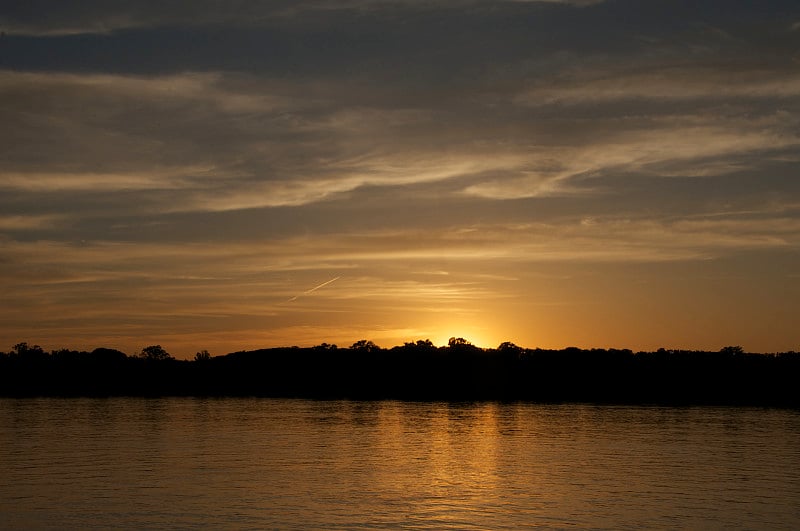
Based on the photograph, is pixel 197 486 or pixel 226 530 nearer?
pixel 226 530

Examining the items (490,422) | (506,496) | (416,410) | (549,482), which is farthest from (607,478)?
(416,410)

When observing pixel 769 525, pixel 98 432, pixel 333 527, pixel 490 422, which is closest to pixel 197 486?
pixel 333 527

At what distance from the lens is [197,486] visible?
2265 inches

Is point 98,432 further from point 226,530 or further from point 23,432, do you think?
point 226,530

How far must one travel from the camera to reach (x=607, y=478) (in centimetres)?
6306

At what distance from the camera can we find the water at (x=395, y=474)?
47359 millimetres

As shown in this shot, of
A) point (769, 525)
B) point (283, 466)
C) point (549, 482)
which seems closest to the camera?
point (769, 525)

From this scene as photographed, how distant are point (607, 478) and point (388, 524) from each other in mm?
24101

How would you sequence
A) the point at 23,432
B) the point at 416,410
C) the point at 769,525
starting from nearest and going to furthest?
the point at 769,525 < the point at 23,432 < the point at 416,410

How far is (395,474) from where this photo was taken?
211 ft

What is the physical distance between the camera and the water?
47359 mm

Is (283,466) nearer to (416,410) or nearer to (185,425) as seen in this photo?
(185,425)

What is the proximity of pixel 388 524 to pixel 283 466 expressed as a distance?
1020 inches

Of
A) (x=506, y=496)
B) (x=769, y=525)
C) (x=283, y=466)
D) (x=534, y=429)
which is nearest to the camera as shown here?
(x=769, y=525)
